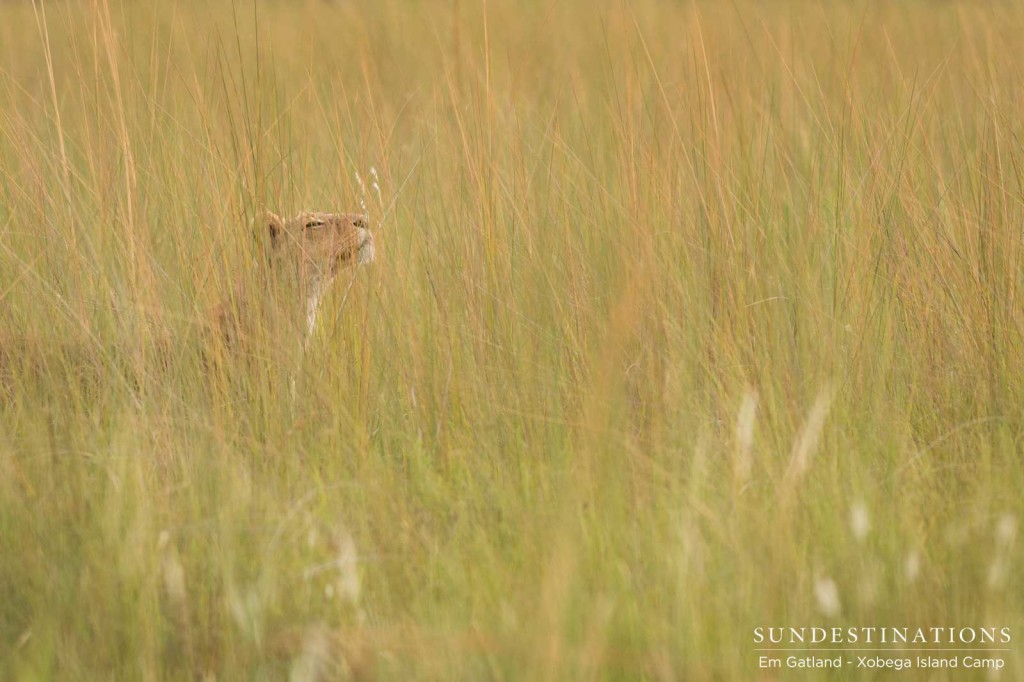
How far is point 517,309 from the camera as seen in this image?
9.62ft

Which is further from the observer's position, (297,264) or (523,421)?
(297,264)

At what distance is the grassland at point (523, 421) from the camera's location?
1933mm

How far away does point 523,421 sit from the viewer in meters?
2.62

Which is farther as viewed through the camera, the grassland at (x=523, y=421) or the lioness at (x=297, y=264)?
the lioness at (x=297, y=264)

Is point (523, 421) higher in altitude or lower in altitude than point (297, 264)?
lower

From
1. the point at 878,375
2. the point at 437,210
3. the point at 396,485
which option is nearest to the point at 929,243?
the point at 878,375

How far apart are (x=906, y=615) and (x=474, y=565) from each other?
2.32 ft

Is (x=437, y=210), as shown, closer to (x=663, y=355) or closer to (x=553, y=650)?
(x=663, y=355)

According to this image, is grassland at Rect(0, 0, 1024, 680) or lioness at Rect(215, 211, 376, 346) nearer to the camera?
grassland at Rect(0, 0, 1024, 680)

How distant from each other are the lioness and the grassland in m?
0.07

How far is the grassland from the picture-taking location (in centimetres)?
193

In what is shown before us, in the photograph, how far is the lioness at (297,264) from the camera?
287 centimetres

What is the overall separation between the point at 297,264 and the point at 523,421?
1050 mm

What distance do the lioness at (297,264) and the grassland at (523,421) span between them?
0.22ft
